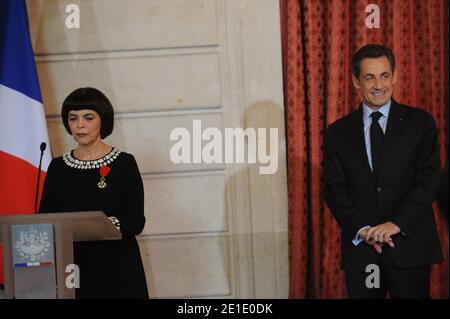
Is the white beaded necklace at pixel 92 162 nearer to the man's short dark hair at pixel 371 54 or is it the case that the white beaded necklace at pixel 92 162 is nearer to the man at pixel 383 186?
the man at pixel 383 186

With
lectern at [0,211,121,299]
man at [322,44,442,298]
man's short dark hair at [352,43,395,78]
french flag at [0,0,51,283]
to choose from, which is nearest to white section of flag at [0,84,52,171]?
french flag at [0,0,51,283]

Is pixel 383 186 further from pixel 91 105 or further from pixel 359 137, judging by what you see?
pixel 91 105

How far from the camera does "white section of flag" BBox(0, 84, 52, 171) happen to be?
13.9ft

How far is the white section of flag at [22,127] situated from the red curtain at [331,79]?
Answer: 4.51 ft

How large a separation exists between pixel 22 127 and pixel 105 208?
3.36ft

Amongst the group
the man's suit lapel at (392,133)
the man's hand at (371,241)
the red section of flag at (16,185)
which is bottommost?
the man's hand at (371,241)

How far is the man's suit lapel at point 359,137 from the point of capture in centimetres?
360

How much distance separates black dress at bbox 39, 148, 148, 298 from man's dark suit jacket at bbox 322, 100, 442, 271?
2.95 feet

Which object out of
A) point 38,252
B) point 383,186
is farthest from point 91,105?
point 383,186

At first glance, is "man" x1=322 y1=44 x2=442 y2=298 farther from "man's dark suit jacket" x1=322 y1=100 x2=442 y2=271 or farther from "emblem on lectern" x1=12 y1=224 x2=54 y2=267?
"emblem on lectern" x1=12 y1=224 x2=54 y2=267

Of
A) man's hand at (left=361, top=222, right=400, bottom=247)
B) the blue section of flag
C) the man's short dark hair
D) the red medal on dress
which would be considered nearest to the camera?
man's hand at (left=361, top=222, right=400, bottom=247)

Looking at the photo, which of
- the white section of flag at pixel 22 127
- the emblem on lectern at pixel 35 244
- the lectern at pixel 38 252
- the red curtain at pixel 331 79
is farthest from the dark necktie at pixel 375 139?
the white section of flag at pixel 22 127

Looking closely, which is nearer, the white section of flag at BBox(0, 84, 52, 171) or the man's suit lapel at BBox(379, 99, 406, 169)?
the man's suit lapel at BBox(379, 99, 406, 169)
